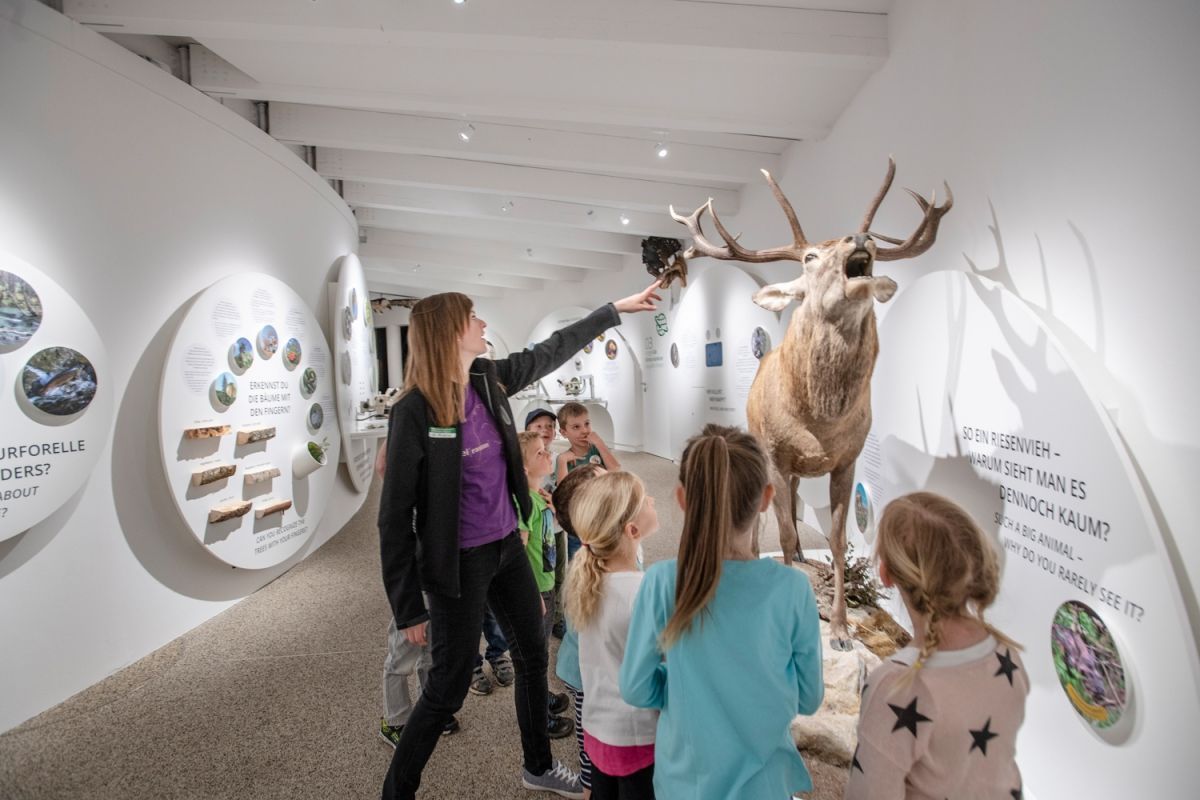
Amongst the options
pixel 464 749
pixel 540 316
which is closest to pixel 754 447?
pixel 464 749

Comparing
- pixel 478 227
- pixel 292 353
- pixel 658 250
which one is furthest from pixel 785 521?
pixel 478 227

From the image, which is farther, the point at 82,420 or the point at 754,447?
the point at 82,420

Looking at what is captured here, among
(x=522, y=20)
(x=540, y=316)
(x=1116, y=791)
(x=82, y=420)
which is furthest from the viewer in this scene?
(x=540, y=316)

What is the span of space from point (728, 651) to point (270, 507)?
352cm

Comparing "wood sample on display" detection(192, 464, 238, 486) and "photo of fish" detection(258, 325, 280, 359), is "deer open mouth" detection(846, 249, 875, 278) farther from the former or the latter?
"photo of fish" detection(258, 325, 280, 359)

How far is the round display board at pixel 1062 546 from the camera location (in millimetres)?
1247

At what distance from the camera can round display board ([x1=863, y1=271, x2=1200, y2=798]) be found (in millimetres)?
1247

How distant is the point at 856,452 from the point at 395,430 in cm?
195

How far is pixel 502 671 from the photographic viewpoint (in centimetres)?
252

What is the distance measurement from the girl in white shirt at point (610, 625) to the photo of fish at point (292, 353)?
3322mm

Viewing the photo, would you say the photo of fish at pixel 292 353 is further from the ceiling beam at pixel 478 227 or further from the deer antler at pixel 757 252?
the ceiling beam at pixel 478 227

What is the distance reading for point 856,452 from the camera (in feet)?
7.96

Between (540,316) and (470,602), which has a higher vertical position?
(540,316)

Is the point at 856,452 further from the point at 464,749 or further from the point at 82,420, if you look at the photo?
the point at 82,420
